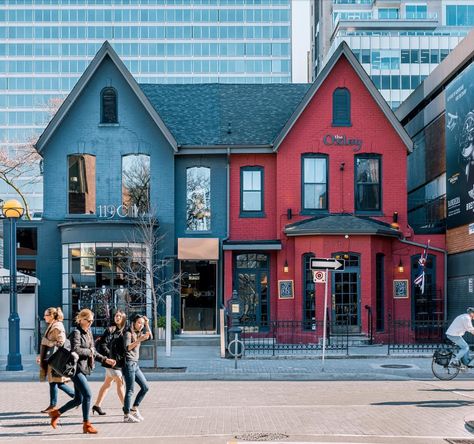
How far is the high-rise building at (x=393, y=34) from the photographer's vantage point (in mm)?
85562

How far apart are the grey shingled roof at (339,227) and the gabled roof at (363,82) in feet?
10.1

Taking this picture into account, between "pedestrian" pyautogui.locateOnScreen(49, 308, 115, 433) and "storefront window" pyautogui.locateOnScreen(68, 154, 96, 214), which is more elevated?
"storefront window" pyautogui.locateOnScreen(68, 154, 96, 214)

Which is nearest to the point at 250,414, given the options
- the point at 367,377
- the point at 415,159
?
the point at 367,377

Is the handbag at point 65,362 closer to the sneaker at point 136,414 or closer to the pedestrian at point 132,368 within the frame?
the pedestrian at point 132,368

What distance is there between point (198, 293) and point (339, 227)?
19.0 feet

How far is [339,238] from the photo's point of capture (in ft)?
95.8

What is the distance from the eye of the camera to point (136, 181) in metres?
31.0

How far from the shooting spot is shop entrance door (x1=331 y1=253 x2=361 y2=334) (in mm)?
29047

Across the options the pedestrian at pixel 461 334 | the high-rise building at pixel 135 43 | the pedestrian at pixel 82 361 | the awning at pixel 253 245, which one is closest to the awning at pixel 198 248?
the awning at pixel 253 245

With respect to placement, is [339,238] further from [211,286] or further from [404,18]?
[404,18]

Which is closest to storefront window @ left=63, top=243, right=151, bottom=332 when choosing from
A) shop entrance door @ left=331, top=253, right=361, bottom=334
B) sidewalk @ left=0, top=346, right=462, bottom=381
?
sidewalk @ left=0, top=346, right=462, bottom=381

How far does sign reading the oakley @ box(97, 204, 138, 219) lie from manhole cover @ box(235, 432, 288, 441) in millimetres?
18489

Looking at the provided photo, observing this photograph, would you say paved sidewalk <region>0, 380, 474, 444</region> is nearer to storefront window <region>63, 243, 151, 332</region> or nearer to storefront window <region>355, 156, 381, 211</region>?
storefront window <region>63, 243, 151, 332</region>

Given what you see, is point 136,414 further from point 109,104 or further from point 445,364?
point 109,104
